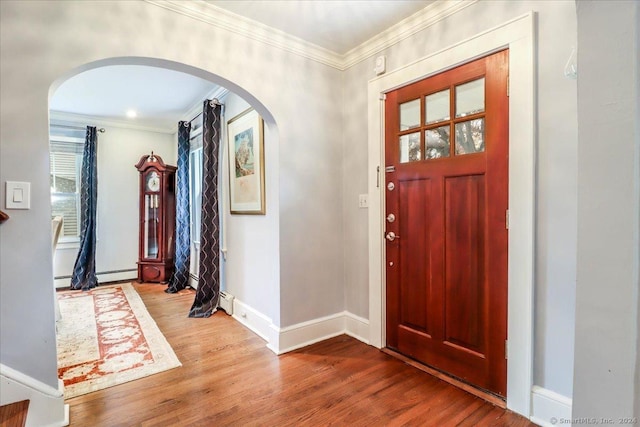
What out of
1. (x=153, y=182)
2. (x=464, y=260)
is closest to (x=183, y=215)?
(x=153, y=182)

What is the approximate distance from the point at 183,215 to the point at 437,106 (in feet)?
11.9

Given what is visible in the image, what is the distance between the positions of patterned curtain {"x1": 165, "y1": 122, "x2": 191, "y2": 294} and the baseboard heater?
1.15 meters

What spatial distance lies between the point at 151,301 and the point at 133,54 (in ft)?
9.76

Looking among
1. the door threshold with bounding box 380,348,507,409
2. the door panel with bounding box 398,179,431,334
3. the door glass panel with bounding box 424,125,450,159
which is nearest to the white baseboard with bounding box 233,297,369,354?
the door threshold with bounding box 380,348,507,409

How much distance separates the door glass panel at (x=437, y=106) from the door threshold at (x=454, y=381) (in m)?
1.65

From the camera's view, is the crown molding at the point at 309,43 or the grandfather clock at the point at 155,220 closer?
the crown molding at the point at 309,43

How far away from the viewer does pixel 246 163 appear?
10.0 ft

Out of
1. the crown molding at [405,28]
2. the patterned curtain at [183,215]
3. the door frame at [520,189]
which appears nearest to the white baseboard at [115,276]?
the patterned curtain at [183,215]

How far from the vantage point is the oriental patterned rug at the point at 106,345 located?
6.70 feet

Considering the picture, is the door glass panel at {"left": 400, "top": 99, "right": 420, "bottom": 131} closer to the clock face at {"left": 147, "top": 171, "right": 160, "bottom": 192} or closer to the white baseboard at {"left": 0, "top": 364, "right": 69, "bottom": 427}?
the white baseboard at {"left": 0, "top": 364, "right": 69, "bottom": 427}

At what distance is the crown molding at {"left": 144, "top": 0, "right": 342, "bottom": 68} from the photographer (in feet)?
6.20

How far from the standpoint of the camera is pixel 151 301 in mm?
3742

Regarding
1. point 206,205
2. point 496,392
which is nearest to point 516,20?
point 496,392

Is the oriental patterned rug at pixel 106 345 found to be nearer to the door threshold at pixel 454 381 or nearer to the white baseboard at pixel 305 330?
the white baseboard at pixel 305 330
